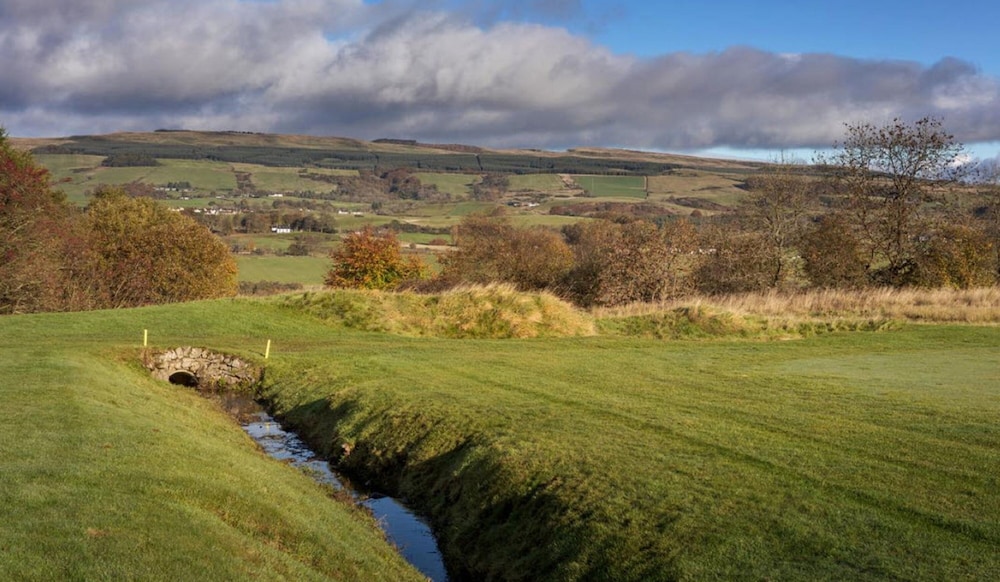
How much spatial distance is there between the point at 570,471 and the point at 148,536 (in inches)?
281

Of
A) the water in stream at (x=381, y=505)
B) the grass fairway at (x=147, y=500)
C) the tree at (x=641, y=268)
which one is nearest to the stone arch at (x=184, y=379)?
the water in stream at (x=381, y=505)

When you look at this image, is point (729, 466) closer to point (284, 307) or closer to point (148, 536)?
point (148, 536)

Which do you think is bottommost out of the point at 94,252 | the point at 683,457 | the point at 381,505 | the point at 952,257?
the point at 381,505

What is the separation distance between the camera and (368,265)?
78812 millimetres

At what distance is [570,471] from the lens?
1478cm

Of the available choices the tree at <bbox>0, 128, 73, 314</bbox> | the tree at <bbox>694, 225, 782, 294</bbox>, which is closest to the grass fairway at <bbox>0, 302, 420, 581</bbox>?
the tree at <bbox>0, 128, 73, 314</bbox>

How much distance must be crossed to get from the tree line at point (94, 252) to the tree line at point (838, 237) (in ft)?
107

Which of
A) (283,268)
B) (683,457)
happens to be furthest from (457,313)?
(283,268)

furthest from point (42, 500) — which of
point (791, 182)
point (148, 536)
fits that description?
point (791, 182)

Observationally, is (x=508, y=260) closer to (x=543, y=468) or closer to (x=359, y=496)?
(x=359, y=496)

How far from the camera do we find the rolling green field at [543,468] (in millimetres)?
10383

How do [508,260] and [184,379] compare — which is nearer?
[184,379]

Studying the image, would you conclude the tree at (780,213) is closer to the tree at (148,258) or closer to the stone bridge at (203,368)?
the stone bridge at (203,368)

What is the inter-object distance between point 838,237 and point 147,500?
53.1 m
